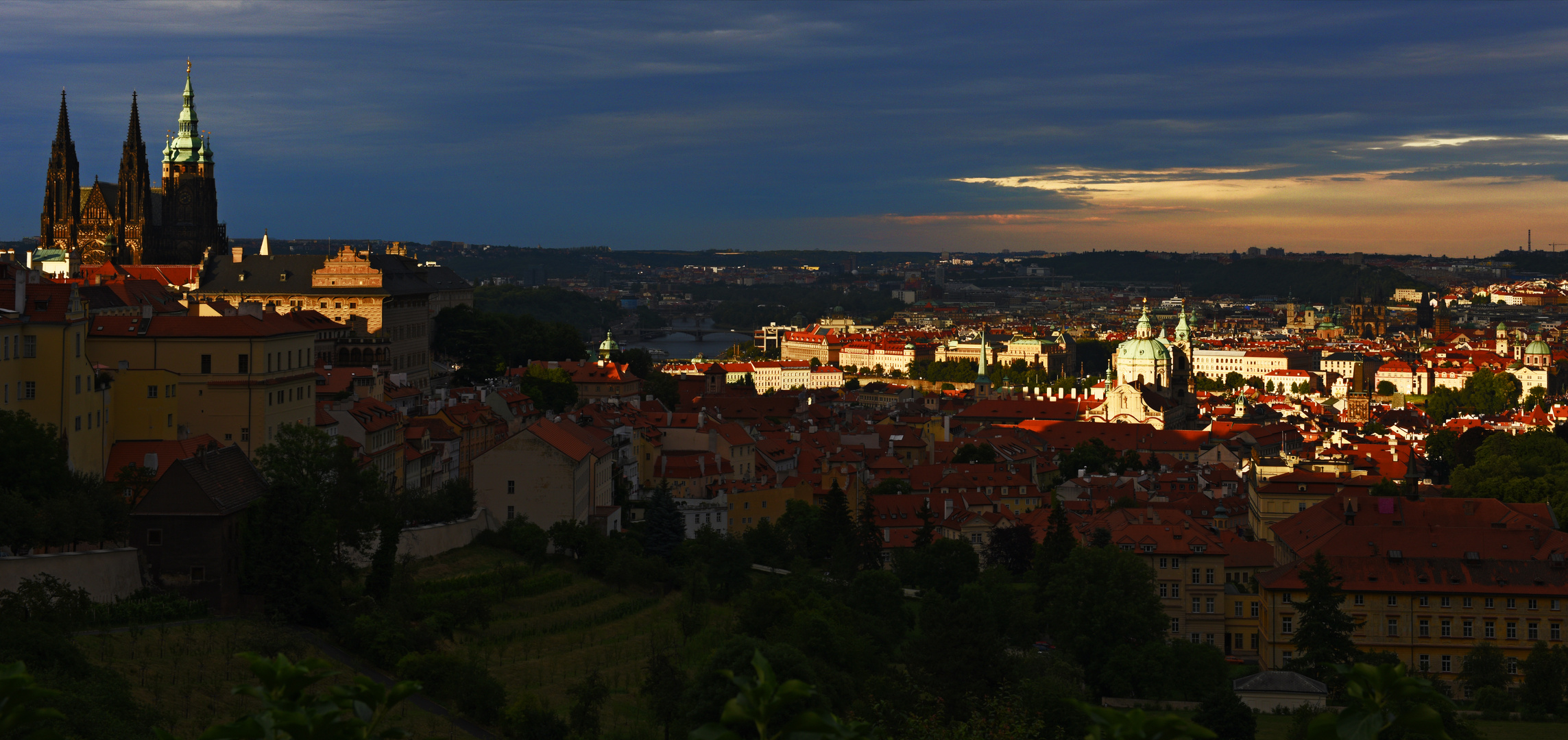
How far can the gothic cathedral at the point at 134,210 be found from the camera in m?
Result: 91.4

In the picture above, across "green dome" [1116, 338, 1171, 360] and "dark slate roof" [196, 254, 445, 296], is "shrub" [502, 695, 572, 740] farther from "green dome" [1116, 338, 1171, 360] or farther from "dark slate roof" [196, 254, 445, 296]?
"green dome" [1116, 338, 1171, 360]

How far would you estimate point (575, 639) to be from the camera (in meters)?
37.3

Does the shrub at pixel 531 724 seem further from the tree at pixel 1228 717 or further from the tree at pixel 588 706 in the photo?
the tree at pixel 1228 717

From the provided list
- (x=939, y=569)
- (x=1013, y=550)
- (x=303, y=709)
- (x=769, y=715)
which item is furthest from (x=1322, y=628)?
(x=303, y=709)

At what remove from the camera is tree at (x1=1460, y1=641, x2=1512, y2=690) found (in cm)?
4362

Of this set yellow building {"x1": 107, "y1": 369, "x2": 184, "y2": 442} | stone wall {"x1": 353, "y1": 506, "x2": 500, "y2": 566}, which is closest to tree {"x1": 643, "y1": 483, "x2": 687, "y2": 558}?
stone wall {"x1": 353, "y1": 506, "x2": 500, "y2": 566}

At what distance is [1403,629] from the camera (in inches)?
1879

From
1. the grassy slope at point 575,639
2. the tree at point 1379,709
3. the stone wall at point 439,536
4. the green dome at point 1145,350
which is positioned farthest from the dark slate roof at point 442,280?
the tree at point 1379,709

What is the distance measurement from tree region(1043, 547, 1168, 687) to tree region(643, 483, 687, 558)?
10672 millimetres

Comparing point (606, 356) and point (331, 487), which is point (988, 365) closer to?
point (606, 356)

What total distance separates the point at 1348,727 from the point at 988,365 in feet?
604

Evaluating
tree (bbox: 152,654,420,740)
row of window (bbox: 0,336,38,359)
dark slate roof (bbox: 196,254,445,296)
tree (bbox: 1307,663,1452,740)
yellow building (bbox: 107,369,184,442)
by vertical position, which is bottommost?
yellow building (bbox: 107,369,184,442)

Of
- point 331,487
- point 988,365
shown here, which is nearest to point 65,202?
point 331,487

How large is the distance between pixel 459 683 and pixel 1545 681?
1057 inches
